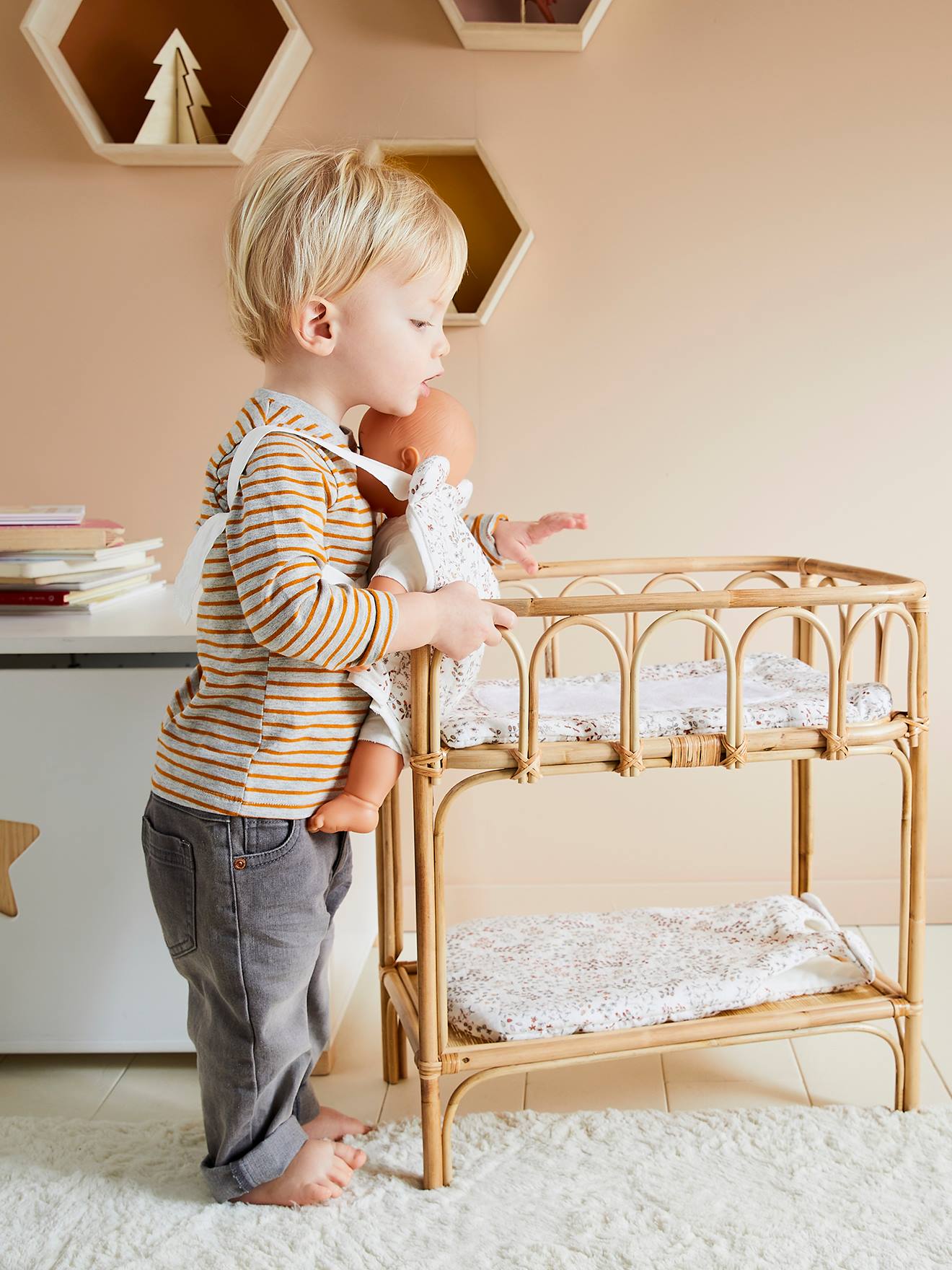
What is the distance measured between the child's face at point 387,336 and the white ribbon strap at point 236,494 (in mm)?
66

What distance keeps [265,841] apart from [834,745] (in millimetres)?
601

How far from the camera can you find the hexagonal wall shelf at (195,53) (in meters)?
1.73

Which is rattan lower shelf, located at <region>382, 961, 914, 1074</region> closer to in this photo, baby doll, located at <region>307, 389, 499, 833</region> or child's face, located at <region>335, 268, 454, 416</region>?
baby doll, located at <region>307, 389, 499, 833</region>

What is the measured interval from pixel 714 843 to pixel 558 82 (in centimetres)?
125

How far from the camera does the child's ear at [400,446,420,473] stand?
1.17m

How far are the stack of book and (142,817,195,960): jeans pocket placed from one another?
0.46m

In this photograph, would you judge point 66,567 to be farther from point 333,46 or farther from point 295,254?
point 333,46

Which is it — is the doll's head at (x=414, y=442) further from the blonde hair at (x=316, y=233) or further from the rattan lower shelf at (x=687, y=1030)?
the rattan lower shelf at (x=687, y=1030)

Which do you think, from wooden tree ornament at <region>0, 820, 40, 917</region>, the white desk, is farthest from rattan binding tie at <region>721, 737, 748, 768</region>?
wooden tree ornament at <region>0, 820, 40, 917</region>

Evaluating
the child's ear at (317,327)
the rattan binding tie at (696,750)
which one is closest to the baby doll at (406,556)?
the child's ear at (317,327)

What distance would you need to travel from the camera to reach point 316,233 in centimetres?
108

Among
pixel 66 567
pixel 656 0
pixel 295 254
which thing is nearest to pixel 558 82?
pixel 656 0

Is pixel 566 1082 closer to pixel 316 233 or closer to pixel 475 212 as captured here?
pixel 316 233

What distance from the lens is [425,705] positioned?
114cm
